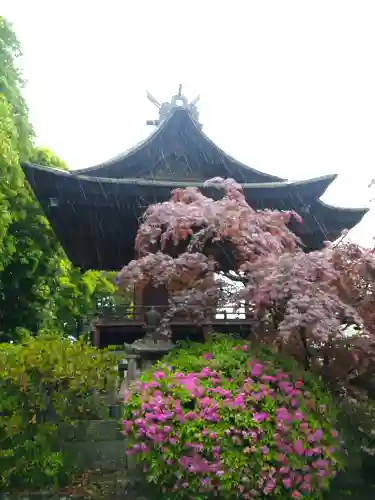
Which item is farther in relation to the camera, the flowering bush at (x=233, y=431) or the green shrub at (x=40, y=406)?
the green shrub at (x=40, y=406)

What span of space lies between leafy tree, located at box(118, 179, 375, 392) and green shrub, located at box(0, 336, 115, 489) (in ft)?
4.54

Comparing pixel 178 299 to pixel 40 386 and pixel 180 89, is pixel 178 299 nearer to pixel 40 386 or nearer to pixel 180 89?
pixel 40 386

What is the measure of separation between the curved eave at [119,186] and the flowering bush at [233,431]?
4.02 meters

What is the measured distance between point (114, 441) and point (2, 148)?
8.26m

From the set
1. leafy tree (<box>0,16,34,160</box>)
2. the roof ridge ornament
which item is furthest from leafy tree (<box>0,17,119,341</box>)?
the roof ridge ornament

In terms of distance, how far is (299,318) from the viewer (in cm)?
527

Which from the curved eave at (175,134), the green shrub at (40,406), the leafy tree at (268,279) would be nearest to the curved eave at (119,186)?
the curved eave at (175,134)

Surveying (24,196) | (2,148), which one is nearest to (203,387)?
(2,148)

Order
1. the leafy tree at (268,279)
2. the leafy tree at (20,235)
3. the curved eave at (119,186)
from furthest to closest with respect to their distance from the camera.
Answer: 1. the leafy tree at (20,235)
2. the curved eave at (119,186)
3. the leafy tree at (268,279)

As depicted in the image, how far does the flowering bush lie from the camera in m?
4.98

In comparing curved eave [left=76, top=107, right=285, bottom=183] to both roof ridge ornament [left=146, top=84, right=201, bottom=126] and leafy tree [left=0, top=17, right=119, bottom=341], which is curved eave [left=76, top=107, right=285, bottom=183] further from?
leafy tree [left=0, top=17, right=119, bottom=341]

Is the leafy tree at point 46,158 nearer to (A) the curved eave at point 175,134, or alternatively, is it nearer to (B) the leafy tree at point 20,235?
(B) the leafy tree at point 20,235

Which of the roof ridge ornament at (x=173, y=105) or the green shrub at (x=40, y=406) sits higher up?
the roof ridge ornament at (x=173, y=105)

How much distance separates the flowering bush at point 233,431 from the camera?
4.98 meters
